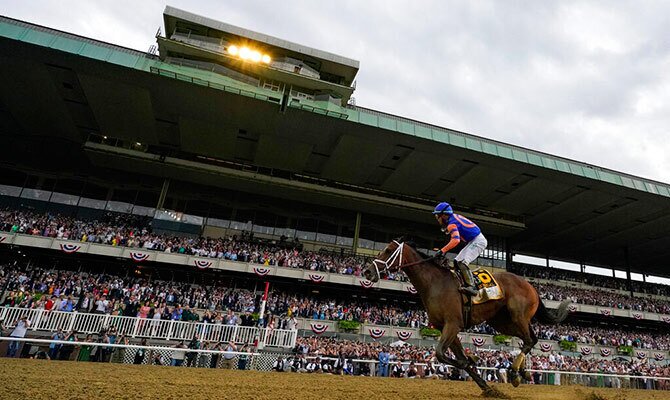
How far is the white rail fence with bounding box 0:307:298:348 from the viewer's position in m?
15.4

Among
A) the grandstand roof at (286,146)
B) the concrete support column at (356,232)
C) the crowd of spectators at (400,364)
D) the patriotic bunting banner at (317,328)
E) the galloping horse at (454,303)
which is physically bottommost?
the crowd of spectators at (400,364)

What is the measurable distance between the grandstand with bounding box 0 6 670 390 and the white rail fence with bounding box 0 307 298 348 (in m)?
0.09

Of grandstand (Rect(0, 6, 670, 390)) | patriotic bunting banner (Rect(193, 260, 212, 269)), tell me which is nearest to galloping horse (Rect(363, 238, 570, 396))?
grandstand (Rect(0, 6, 670, 390))

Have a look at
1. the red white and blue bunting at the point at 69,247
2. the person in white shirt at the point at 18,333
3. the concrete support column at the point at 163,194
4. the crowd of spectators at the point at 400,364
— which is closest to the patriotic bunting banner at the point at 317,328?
the crowd of spectators at the point at 400,364

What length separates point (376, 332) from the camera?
26.8 metres

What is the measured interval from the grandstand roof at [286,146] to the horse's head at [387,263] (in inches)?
859

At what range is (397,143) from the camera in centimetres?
3031

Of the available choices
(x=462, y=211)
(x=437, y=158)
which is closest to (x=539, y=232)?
(x=462, y=211)

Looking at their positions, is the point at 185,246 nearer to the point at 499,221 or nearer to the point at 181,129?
the point at 181,129

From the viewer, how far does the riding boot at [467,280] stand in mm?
6551

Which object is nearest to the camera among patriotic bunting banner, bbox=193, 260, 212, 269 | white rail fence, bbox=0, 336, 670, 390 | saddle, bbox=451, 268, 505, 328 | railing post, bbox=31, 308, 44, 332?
saddle, bbox=451, 268, 505, 328

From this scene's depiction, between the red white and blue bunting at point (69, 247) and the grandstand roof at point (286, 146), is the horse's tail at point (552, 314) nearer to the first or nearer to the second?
the grandstand roof at point (286, 146)

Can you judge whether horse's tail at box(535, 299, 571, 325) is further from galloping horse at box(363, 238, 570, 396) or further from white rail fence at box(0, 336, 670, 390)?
white rail fence at box(0, 336, 670, 390)

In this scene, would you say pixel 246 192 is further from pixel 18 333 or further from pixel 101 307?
pixel 18 333
